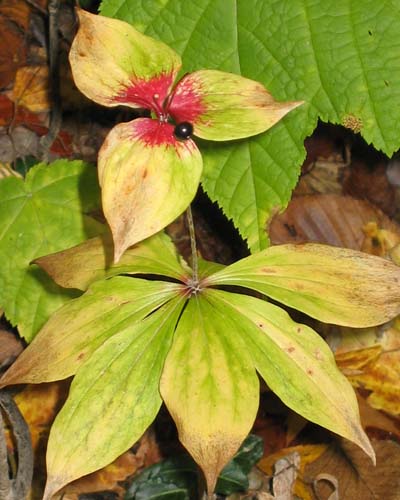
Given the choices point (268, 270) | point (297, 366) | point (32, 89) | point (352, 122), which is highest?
point (352, 122)

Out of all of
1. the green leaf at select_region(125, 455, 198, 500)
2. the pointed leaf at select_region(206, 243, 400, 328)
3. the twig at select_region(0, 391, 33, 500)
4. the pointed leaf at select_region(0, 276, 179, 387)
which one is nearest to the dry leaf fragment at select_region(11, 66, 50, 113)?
the twig at select_region(0, 391, 33, 500)

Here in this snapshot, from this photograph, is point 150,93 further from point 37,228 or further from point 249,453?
point 249,453

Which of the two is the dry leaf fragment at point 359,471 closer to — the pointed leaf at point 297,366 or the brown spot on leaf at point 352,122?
the pointed leaf at point 297,366

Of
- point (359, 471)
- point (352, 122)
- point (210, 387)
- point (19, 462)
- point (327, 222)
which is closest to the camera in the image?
point (210, 387)

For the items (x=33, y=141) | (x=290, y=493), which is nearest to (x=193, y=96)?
(x=290, y=493)

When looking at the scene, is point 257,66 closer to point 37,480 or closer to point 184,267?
point 184,267

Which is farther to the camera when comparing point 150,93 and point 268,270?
point 268,270

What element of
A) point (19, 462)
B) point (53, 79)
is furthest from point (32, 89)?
point (19, 462)

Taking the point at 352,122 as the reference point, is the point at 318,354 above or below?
below
